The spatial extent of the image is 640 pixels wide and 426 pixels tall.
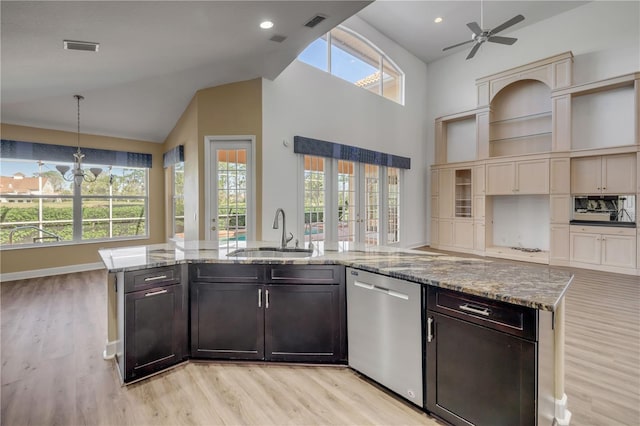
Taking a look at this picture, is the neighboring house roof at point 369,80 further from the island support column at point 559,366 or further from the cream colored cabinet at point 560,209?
the island support column at point 559,366

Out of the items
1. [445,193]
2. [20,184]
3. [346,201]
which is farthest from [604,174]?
[20,184]

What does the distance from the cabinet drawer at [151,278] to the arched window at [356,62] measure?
14.0ft

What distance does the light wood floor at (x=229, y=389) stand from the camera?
177cm

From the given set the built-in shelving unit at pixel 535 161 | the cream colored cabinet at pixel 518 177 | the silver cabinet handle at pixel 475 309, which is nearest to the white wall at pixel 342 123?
the built-in shelving unit at pixel 535 161

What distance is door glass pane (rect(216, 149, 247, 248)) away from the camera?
456 cm

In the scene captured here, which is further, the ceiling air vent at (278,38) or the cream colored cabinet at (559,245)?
the cream colored cabinet at (559,245)

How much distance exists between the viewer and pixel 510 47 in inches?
265

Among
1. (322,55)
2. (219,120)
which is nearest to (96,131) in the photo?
(219,120)

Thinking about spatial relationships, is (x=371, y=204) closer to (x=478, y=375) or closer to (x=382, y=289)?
(x=382, y=289)

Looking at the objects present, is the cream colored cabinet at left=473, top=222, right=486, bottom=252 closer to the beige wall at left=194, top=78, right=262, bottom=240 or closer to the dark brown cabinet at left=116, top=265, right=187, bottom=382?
the beige wall at left=194, top=78, right=262, bottom=240

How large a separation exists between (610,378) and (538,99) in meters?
6.21

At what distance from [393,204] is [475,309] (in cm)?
575

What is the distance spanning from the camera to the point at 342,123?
582cm

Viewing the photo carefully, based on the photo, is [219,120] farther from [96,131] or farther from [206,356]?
[206,356]
